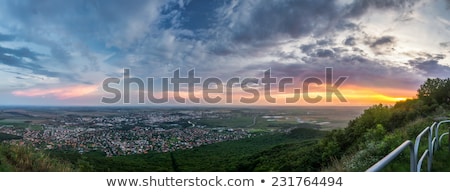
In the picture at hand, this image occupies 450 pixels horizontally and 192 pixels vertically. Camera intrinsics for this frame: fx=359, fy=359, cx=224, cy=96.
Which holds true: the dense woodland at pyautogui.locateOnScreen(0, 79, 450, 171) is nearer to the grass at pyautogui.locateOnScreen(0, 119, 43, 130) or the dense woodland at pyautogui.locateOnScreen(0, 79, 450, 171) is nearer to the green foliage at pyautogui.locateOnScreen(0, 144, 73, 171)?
the green foliage at pyautogui.locateOnScreen(0, 144, 73, 171)

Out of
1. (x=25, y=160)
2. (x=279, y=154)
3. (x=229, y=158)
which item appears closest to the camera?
(x=25, y=160)

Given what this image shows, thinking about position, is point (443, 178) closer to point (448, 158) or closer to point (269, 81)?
point (448, 158)

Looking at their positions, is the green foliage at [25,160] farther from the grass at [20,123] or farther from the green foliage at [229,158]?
the grass at [20,123]

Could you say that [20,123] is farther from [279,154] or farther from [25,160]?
[279,154]

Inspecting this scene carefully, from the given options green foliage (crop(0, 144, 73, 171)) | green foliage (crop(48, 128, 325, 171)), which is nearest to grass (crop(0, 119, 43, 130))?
green foliage (crop(48, 128, 325, 171))

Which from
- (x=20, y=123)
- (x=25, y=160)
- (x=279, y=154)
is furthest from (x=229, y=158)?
(x=20, y=123)

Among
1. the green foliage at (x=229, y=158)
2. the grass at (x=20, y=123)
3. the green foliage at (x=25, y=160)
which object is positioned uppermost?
the grass at (x=20, y=123)

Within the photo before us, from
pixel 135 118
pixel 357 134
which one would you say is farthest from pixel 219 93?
pixel 357 134

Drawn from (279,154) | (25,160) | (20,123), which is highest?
(20,123)

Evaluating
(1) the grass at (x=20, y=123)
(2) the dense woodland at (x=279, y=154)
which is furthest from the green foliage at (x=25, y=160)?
(1) the grass at (x=20, y=123)
